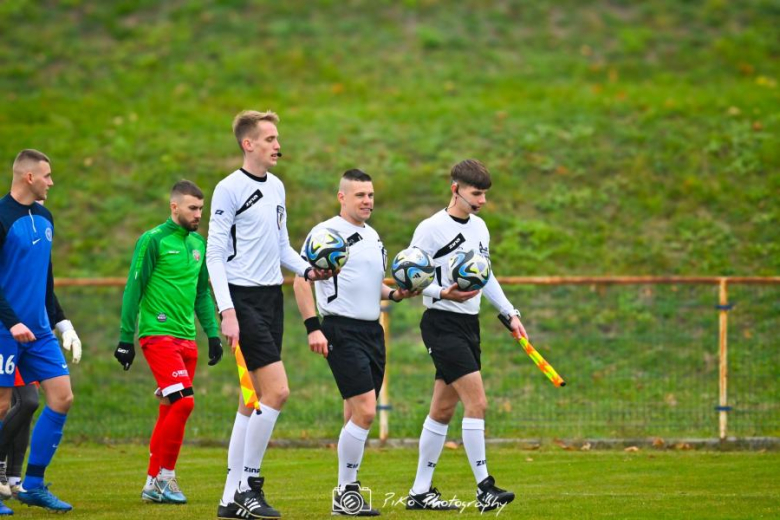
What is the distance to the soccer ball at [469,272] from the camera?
8.10 metres

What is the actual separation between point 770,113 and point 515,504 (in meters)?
14.9

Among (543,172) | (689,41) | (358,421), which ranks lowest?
(358,421)

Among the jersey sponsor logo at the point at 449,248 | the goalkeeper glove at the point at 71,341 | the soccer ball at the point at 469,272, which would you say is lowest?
the goalkeeper glove at the point at 71,341

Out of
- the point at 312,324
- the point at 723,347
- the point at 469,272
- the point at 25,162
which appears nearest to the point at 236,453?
the point at 312,324

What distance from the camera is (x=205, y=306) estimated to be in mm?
9641

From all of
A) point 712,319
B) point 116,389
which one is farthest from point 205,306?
point 712,319

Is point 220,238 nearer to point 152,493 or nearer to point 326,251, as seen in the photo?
point 326,251

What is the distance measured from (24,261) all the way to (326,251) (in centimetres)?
234

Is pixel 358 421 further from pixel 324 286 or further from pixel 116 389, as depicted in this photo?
pixel 116 389

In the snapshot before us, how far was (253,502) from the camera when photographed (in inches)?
303

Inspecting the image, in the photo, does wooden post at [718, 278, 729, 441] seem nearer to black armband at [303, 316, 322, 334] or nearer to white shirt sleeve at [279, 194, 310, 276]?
white shirt sleeve at [279, 194, 310, 276]

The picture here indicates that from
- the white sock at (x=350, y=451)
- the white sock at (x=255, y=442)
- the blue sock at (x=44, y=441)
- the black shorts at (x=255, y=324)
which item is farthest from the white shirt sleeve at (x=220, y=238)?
the blue sock at (x=44, y=441)

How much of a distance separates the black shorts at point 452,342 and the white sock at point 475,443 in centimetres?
36

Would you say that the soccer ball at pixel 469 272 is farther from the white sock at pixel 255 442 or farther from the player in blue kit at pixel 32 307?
the player in blue kit at pixel 32 307
